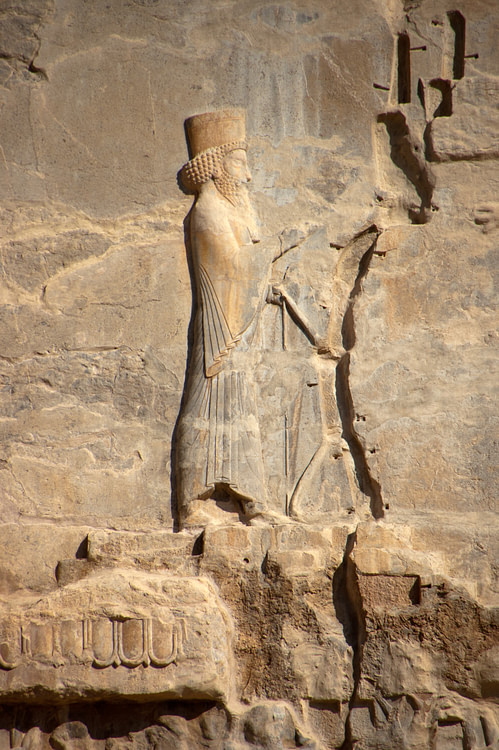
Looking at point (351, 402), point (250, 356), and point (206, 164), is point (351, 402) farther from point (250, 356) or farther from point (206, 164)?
point (206, 164)

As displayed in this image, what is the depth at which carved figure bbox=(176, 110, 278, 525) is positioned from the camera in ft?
18.4

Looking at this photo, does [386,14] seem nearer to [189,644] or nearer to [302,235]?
[302,235]

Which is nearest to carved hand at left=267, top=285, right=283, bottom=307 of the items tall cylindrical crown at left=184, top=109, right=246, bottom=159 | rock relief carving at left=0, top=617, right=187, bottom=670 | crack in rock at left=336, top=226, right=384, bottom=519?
crack in rock at left=336, top=226, right=384, bottom=519

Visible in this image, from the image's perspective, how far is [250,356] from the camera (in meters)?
5.82

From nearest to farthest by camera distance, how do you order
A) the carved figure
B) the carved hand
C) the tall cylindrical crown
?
the carved figure < the carved hand < the tall cylindrical crown

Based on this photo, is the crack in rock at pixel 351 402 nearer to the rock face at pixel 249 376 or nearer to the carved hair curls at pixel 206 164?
the rock face at pixel 249 376

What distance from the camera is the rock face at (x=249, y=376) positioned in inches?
203

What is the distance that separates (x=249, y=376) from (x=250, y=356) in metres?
0.12

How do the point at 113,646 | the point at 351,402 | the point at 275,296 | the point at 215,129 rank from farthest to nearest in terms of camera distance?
the point at 215,129
the point at 275,296
the point at 351,402
the point at 113,646

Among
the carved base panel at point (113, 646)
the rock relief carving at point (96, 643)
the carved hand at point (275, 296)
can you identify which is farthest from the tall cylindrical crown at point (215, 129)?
the rock relief carving at point (96, 643)

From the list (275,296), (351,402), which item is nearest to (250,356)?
(275,296)

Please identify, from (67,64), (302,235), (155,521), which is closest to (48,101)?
(67,64)

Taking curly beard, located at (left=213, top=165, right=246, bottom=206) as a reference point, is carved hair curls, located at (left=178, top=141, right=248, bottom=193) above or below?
above

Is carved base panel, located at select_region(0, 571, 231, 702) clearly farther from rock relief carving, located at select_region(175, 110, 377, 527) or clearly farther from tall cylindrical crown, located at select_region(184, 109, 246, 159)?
tall cylindrical crown, located at select_region(184, 109, 246, 159)
